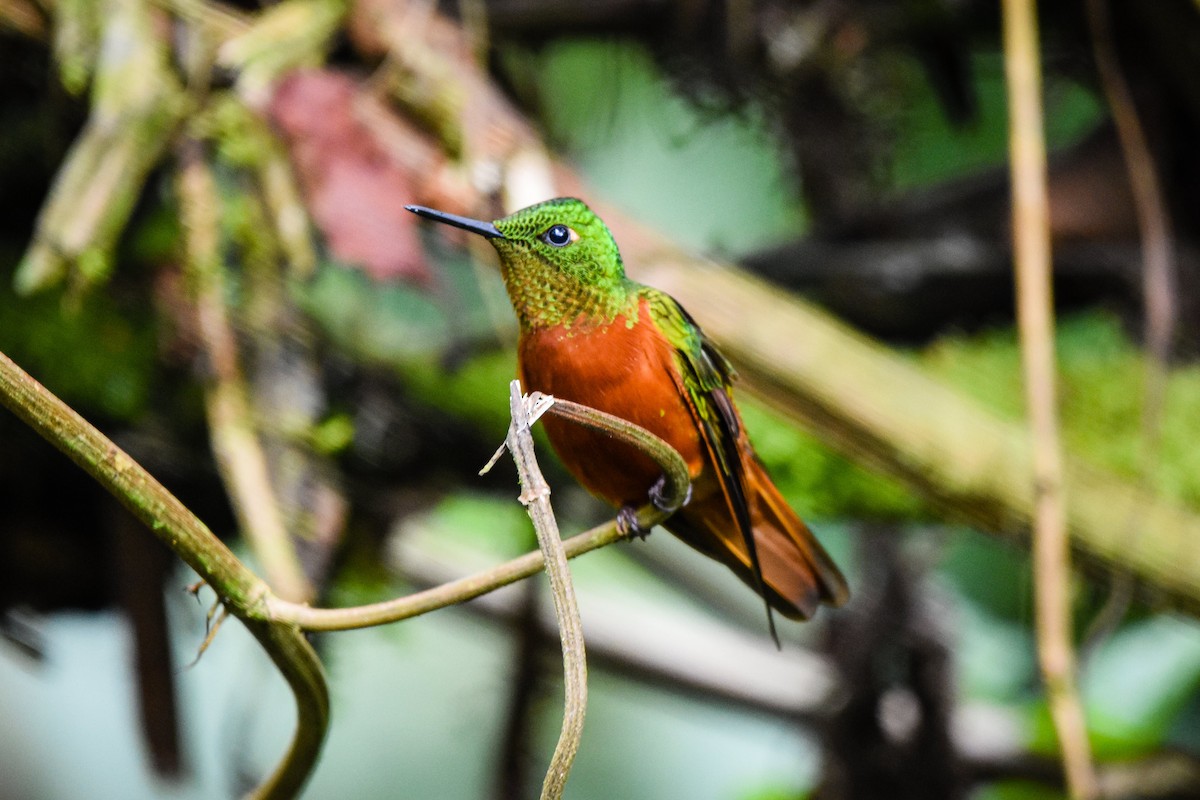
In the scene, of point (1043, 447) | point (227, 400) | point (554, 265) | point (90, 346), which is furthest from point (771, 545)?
point (90, 346)

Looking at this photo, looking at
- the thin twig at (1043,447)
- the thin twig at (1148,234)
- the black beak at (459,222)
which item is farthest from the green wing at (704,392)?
the thin twig at (1148,234)

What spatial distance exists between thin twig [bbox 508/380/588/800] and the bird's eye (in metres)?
0.17

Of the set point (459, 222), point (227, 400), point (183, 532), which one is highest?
point (227, 400)

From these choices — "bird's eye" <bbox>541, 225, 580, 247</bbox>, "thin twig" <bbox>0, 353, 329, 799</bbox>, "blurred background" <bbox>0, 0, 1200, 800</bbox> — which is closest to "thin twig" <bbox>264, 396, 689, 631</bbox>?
"thin twig" <bbox>0, 353, 329, 799</bbox>

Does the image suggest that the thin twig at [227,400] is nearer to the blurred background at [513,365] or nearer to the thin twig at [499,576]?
the blurred background at [513,365]

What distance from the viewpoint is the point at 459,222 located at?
53 centimetres

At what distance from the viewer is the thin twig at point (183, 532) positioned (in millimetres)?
470

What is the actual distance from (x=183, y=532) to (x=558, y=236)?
9.8 inches

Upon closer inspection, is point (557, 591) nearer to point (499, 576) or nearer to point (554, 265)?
point (499, 576)

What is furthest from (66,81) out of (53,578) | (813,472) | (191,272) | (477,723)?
(477,723)

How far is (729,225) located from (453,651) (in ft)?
3.46

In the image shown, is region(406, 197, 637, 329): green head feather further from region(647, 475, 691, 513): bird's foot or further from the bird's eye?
region(647, 475, 691, 513): bird's foot

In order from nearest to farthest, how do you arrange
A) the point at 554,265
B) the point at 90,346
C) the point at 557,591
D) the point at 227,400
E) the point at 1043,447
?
the point at 557,591
the point at 554,265
the point at 1043,447
the point at 227,400
the point at 90,346

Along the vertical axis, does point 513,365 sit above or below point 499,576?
above
